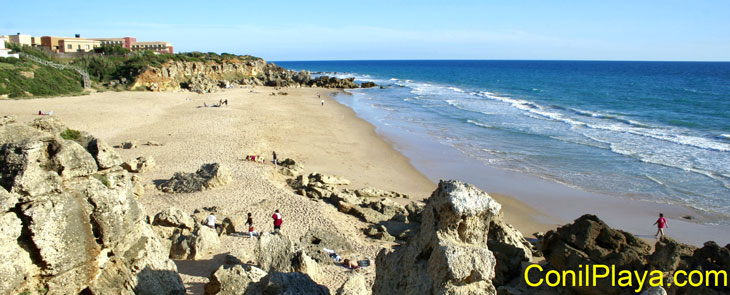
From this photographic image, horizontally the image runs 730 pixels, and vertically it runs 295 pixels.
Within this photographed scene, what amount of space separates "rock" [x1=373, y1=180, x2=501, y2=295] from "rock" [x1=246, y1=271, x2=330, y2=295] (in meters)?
1.57

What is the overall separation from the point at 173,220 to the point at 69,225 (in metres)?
5.95

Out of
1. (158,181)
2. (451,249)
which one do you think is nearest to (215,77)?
(158,181)

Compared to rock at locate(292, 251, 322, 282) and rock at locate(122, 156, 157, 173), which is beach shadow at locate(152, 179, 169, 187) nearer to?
rock at locate(122, 156, 157, 173)

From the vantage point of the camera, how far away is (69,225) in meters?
5.89

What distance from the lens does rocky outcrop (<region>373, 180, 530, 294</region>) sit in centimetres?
513

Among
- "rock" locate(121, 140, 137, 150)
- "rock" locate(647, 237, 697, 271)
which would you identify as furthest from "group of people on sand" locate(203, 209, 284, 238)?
"rock" locate(121, 140, 137, 150)

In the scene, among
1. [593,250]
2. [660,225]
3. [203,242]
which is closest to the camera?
[593,250]

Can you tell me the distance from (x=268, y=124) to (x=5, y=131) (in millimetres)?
25644

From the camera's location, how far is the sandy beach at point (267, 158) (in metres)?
13.9

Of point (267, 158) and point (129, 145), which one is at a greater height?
point (129, 145)

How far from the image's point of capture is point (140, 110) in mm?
35844

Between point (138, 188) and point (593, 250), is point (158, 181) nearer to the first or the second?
point (138, 188)

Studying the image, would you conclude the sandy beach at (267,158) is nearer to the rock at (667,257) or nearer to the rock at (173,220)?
the rock at (173,220)

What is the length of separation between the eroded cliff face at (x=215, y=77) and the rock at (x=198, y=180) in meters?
37.2
